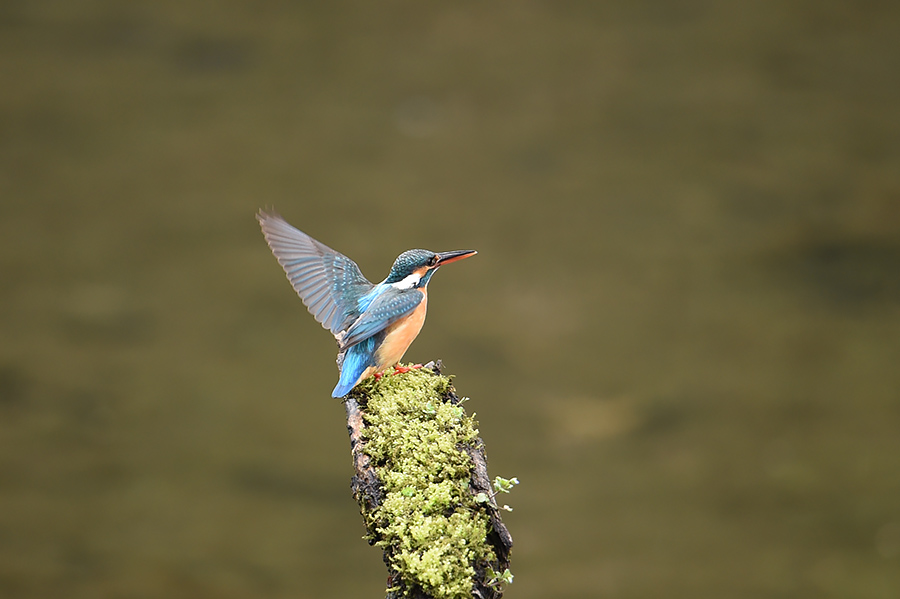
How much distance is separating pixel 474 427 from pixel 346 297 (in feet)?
2.02

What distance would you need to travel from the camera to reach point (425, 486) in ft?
7.22

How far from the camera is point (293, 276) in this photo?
2752mm

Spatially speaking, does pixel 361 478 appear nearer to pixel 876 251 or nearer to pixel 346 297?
pixel 346 297

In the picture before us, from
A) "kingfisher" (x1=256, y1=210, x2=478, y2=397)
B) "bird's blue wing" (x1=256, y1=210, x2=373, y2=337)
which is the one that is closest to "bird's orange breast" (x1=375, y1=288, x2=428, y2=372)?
"kingfisher" (x1=256, y1=210, x2=478, y2=397)

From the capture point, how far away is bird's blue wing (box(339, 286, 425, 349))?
2.52 meters

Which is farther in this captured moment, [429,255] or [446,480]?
[429,255]

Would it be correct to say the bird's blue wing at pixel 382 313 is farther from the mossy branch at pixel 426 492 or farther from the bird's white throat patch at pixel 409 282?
the mossy branch at pixel 426 492

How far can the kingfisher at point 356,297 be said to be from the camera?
8.38ft

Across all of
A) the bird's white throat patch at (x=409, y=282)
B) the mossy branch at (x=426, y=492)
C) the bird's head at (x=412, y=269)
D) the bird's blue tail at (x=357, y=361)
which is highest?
the bird's head at (x=412, y=269)

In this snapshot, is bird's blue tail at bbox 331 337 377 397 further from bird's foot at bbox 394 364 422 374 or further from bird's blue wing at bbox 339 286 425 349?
bird's foot at bbox 394 364 422 374

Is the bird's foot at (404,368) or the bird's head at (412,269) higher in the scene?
the bird's head at (412,269)

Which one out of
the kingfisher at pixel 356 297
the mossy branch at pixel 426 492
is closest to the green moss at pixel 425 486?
the mossy branch at pixel 426 492

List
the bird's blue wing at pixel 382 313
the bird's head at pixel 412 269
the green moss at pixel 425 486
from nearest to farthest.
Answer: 1. the green moss at pixel 425 486
2. the bird's blue wing at pixel 382 313
3. the bird's head at pixel 412 269

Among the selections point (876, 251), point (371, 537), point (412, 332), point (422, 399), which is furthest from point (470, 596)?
point (876, 251)
